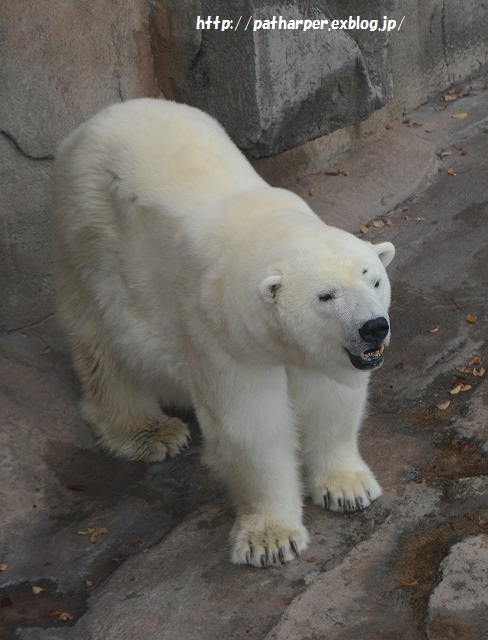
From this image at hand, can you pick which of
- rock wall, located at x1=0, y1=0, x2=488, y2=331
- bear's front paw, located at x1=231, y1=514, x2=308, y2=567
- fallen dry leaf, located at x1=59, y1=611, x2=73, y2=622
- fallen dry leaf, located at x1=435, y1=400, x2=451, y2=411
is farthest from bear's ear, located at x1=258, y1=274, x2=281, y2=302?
rock wall, located at x1=0, y1=0, x2=488, y2=331

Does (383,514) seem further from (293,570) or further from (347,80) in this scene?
(347,80)

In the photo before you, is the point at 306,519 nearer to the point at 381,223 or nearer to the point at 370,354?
the point at 370,354

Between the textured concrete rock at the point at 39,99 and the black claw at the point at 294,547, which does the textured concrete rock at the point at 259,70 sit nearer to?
the textured concrete rock at the point at 39,99

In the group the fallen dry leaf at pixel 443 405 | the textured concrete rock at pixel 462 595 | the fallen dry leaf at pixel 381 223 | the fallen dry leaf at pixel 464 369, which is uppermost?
the textured concrete rock at pixel 462 595

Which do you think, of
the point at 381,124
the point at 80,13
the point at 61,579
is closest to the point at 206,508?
the point at 61,579

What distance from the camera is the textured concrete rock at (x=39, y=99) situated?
15.2 ft

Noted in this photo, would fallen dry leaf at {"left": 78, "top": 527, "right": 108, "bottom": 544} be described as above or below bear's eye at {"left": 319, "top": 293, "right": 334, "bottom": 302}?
below

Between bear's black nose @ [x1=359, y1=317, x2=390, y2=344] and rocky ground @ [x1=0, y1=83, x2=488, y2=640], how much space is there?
2.31ft

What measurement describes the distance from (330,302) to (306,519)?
96 cm

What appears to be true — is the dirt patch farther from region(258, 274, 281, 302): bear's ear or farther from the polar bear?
region(258, 274, 281, 302): bear's ear

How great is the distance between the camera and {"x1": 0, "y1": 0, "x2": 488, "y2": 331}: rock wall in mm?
4707

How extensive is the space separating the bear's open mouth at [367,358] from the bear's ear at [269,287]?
0.89ft

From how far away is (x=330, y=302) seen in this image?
2.93 meters

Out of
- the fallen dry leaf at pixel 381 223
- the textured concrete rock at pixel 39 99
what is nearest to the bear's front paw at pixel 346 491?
the textured concrete rock at pixel 39 99
